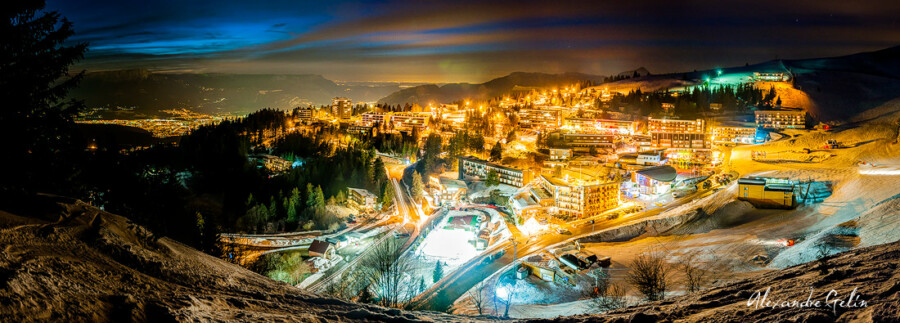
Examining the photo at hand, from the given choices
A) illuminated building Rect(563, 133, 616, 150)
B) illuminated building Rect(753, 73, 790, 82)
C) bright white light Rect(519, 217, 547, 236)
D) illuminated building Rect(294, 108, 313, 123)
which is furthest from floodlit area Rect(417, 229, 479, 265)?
illuminated building Rect(753, 73, 790, 82)

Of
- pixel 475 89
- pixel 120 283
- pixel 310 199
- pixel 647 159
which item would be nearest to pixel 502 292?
pixel 120 283

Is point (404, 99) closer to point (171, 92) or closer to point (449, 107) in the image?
point (449, 107)

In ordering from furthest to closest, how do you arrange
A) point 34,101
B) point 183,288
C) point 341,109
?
point 341,109, point 34,101, point 183,288

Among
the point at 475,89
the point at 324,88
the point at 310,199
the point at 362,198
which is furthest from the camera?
the point at 475,89

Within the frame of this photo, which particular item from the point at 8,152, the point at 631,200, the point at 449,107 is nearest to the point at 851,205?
the point at 631,200

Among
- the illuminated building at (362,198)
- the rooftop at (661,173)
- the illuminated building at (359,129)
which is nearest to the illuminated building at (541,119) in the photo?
the illuminated building at (359,129)

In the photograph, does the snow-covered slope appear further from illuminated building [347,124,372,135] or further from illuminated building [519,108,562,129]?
illuminated building [347,124,372,135]

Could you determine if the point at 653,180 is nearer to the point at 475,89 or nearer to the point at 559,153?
the point at 559,153
